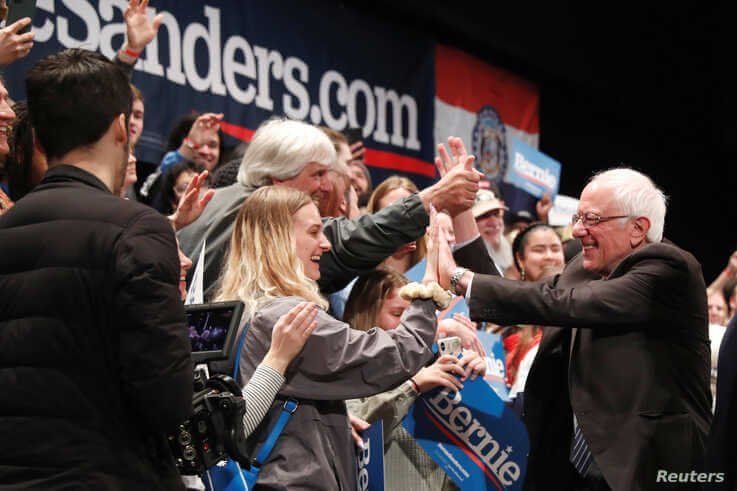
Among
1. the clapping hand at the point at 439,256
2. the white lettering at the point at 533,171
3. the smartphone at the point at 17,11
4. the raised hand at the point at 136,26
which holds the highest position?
the white lettering at the point at 533,171

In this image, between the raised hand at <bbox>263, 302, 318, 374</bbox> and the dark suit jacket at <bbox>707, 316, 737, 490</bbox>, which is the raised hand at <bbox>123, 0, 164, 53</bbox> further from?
the dark suit jacket at <bbox>707, 316, 737, 490</bbox>

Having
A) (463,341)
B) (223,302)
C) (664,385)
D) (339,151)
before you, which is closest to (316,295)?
(223,302)

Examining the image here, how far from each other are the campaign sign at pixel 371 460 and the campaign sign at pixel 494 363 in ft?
2.78

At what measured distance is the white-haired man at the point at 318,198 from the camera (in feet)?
10.8

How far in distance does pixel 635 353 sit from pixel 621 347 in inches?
1.8

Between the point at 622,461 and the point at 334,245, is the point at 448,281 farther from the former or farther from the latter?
the point at 622,461

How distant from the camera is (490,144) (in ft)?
26.6

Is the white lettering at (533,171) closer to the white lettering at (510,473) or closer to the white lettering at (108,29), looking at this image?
the white lettering at (108,29)

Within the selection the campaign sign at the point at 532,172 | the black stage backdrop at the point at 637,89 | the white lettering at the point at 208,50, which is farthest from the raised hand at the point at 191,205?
the black stage backdrop at the point at 637,89

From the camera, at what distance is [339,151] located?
4340 mm

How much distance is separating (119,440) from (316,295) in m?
1.17

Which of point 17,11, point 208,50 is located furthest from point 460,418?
point 208,50

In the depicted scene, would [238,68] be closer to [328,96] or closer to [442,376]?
[328,96]

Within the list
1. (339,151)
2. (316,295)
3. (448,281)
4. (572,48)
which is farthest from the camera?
(572,48)
